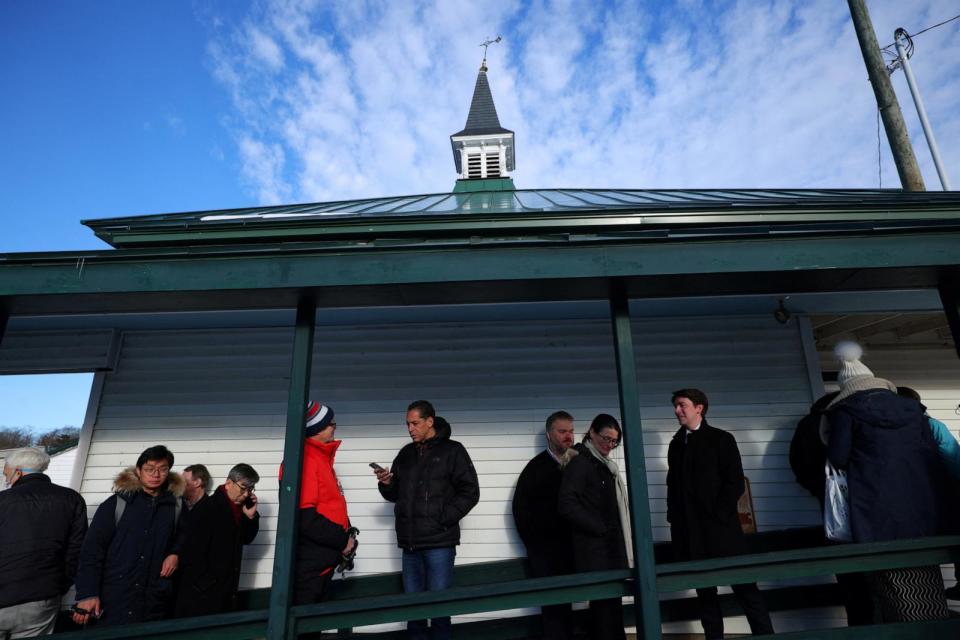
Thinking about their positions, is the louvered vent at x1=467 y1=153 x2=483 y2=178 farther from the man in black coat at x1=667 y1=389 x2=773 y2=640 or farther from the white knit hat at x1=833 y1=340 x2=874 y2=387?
the white knit hat at x1=833 y1=340 x2=874 y2=387

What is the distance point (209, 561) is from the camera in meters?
3.42

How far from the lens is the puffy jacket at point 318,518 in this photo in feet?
10.6

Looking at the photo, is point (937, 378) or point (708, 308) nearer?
point (708, 308)

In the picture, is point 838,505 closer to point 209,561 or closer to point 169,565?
point 209,561

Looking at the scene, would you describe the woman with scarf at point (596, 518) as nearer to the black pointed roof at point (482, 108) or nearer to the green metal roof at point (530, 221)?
the green metal roof at point (530, 221)

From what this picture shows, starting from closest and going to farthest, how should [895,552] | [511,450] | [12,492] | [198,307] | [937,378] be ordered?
[895,552]
[12,492]
[198,307]
[511,450]
[937,378]

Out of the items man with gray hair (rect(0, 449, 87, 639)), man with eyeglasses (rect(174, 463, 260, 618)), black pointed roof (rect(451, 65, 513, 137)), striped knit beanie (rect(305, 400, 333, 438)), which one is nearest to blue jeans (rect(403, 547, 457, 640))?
striped knit beanie (rect(305, 400, 333, 438))

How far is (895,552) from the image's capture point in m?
2.96

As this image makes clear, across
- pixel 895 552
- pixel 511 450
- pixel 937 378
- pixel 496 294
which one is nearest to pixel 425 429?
pixel 496 294

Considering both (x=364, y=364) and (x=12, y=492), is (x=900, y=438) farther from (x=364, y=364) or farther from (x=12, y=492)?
(x=12, y=492)

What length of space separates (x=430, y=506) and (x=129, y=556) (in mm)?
1831

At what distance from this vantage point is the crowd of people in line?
10.0 ft

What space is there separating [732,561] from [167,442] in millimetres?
4695

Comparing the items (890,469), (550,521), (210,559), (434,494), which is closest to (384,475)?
(434,494)
